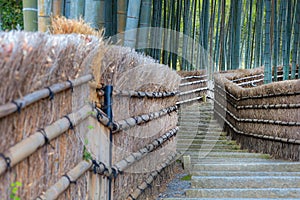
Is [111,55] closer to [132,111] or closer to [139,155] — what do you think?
[132,111]

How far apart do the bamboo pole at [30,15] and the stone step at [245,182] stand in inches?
71.8

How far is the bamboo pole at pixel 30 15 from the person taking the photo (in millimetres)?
3453

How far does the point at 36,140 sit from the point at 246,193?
2484mm

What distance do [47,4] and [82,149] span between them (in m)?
1.49

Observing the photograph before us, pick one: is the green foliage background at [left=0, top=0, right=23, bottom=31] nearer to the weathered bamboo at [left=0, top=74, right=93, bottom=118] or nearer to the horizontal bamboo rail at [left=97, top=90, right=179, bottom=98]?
the horizontal bamboo rail at [left=97, top=90, right=179, bottom=98]

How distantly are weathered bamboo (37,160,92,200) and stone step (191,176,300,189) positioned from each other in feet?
6.41

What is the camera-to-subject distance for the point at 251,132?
5984 millimetres

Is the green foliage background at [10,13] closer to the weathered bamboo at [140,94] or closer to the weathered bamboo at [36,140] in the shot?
the weathered bamboo at [140,94]

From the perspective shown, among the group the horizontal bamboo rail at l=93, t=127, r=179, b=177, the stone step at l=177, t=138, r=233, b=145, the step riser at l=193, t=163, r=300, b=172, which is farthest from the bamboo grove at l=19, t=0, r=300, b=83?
the step riser at l=193, t=163, r=300, b=172

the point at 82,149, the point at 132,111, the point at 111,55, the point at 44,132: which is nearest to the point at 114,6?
the point at 132,111

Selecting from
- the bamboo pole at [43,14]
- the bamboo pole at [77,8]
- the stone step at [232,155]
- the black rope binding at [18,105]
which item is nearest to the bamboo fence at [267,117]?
the stone step at [232,155]

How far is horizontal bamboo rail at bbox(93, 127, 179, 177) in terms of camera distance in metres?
2.43

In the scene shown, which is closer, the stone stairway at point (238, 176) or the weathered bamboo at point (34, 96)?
the weathered bamboo at point (34, 96)

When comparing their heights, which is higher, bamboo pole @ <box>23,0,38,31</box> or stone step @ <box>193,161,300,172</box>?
bamboo pole @ <box>23,0,38,31</box>
